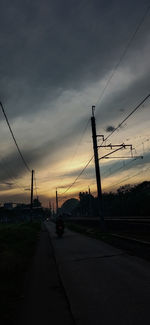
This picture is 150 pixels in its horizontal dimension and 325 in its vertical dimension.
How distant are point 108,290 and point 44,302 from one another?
1411mm

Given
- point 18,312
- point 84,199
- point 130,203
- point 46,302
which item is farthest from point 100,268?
point 84,199

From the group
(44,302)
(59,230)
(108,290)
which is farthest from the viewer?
(59,230)

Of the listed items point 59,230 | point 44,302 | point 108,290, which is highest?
point 59,230

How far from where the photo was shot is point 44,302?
232 inches

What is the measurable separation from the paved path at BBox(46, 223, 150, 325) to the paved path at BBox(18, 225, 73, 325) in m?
0.18

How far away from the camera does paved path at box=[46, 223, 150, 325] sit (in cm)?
465

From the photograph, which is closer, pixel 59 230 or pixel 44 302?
pixel 44 302

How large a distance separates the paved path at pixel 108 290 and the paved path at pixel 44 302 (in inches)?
7.2

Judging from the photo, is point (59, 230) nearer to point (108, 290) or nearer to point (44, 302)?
point (108, 290)

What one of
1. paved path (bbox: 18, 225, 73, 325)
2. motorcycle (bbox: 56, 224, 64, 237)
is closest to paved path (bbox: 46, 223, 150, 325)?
paved path (bbox: 18, 225, 73, 325)

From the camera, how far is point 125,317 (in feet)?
15.0

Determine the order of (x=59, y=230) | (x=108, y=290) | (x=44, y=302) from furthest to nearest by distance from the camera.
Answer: (x=59, y=230) < (x=108, y=290) < (x=44, y=302)

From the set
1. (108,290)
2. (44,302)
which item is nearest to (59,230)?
(108,290)

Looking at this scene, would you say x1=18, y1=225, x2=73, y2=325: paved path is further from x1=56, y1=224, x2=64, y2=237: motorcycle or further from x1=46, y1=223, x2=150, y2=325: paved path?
x1=56, y1=224, x2=64, y2=237: motorcycle
